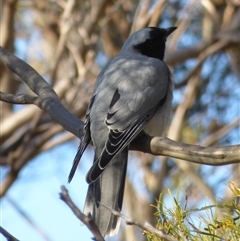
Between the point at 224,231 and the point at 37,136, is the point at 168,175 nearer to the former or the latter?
the point at 37,136

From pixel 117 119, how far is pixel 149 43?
4.13ft

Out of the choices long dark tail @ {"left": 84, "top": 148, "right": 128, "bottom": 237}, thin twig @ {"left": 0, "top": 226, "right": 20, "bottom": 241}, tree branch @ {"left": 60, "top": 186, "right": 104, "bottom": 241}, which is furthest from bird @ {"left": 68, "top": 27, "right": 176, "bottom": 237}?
tree branch @ {"left": 60, "top": 186, "right": 104, "bottom": 241}

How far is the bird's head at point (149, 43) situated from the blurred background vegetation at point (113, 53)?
1700 millimetres

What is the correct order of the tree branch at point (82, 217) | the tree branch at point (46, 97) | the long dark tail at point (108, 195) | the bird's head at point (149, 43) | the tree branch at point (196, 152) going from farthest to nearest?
the bird's head at point (149, 43) < the long dark tail at point (108, 195) < the tree branch at point (46, 97) < the tree branch at point (196, 152) < the tree branch at point (82, 217)

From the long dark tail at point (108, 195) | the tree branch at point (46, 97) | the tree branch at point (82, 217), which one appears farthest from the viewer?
the long dark tail at point (108, 195)

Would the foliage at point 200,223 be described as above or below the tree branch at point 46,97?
below

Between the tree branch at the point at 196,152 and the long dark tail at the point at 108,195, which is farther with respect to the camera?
the long dark tail at the point at 108,195

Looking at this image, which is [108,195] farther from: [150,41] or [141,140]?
[150,41]

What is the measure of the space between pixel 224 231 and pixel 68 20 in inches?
191

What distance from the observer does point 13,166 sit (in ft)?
23.2

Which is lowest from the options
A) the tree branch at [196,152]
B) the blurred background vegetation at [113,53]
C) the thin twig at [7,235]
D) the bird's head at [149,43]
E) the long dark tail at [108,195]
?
the thin twig at [7,235]

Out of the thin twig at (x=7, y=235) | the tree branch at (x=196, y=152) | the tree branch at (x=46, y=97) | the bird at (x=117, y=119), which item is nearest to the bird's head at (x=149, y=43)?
the bird at (x=117, y=119)

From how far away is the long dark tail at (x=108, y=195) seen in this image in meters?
3.75

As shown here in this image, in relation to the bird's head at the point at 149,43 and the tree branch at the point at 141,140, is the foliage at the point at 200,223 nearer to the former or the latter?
the tree branch at the point at 141,140
